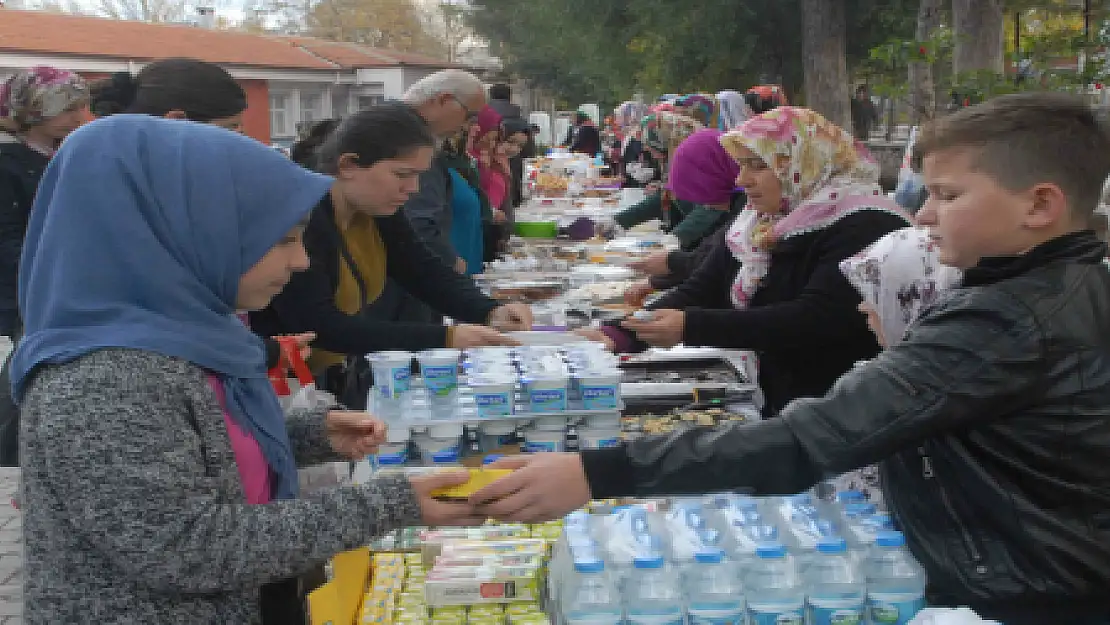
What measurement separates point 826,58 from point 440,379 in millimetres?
12953

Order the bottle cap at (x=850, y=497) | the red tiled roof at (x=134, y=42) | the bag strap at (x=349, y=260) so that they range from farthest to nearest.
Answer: the red tiled roof at (x=134, y=42) → the bag strap at (x=349, y=260) → the bottle cap at (x=850, y=497)

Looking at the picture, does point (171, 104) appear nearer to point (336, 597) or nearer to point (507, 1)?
point (336, 597)

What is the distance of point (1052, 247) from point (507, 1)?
36902 millimetres

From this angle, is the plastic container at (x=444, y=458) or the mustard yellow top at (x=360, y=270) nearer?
the plastic container at (x=444, y=458)

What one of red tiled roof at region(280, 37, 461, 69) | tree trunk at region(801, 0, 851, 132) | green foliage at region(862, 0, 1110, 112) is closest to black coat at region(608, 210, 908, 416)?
green foliage at region(862, 0, 1110, 112)

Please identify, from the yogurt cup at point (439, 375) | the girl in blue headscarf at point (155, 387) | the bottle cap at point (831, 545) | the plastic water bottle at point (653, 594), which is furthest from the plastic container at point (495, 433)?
the bottle cap at point (831, 545)

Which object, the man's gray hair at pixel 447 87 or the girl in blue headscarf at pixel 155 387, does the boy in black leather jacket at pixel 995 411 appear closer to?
the girl in blue headscarf at pixel 155 387

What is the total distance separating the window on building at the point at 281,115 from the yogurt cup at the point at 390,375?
2954 cm

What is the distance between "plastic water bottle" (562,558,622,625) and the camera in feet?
5.23

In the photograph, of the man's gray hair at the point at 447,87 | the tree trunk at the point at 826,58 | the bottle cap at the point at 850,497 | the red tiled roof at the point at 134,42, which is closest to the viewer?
the bottle cap at the point at 850,497

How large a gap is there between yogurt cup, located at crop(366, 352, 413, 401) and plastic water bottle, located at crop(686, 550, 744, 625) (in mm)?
1429

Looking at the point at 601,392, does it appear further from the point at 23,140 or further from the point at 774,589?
the point at 23,140

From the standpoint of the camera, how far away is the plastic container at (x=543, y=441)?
270 cm

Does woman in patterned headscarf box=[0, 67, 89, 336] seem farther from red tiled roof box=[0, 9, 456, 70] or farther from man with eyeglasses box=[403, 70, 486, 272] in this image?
red tiled roof box=[0, 9, 456, 70]
